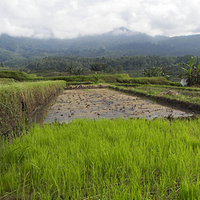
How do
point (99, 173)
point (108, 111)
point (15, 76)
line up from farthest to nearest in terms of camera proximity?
point (15, 76), point (108, 111), point (99, 173)

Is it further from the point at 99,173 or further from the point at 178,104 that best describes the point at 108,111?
the point at 99,173

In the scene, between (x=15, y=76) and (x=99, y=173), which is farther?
(x=15, y=76)

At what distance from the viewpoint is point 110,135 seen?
304 cm

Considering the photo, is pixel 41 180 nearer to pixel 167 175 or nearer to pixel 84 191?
pixel 84 191

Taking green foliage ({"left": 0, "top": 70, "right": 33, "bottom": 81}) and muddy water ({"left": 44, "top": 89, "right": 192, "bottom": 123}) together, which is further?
green foliage ({"left": 0, "top": 70, "right": 33, "bottom": 81})

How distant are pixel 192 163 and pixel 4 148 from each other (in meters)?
2.31

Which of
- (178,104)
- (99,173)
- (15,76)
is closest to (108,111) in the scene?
(178,104)

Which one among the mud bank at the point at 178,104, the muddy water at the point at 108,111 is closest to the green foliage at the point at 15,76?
the muddy water at the point at 108,111

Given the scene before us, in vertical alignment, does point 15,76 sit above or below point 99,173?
above

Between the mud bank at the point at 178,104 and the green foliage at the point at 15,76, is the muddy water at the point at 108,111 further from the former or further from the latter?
the green foliage at the point at 15,76

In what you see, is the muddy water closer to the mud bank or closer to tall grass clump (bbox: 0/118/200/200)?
the mud bank

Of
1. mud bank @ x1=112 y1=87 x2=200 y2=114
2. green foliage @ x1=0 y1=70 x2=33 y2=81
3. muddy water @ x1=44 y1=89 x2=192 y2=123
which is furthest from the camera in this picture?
green foliage @ x1=0 y1=70 x2=33 y2=81

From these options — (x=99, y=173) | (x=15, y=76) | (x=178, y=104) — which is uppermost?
(x=15, y=76)

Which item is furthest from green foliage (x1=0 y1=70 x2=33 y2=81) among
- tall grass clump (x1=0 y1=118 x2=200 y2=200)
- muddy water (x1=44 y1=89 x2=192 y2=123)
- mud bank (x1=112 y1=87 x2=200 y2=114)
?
tall grass clump (x1=0 y1=118 x2=200 y2=200)
